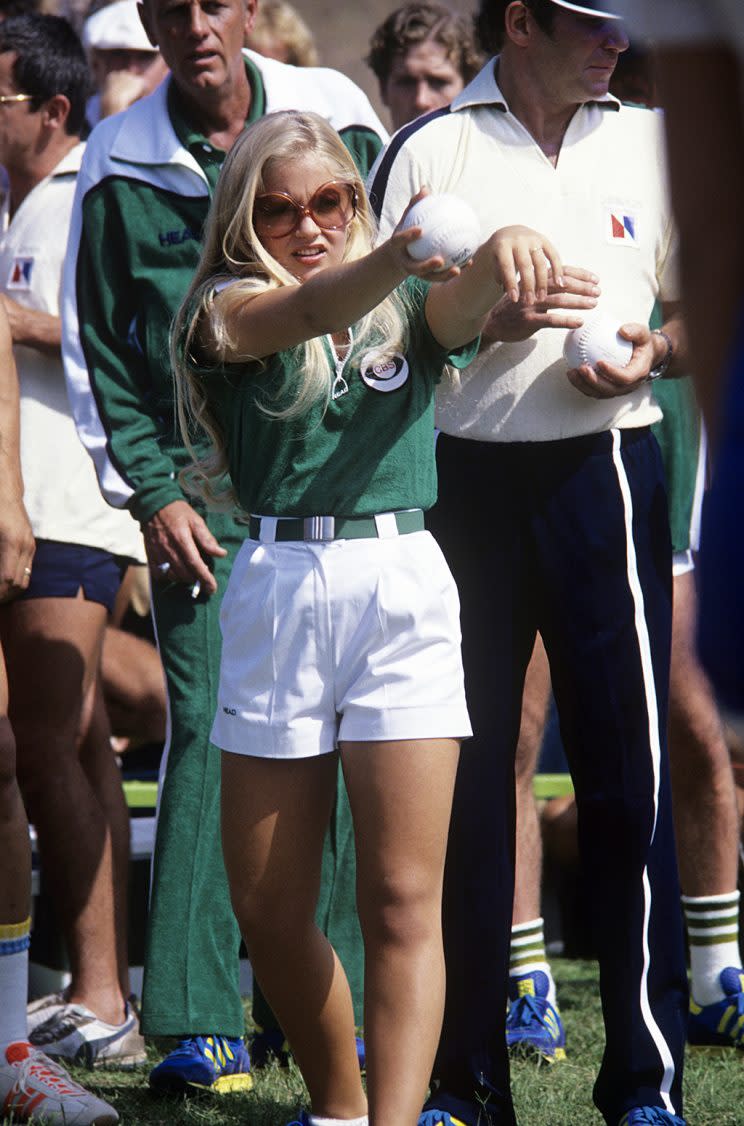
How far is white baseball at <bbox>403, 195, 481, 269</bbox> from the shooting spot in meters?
2.55

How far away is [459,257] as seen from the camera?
102 inches

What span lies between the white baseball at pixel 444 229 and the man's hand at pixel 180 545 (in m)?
1.36

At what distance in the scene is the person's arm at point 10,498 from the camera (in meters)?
3.55

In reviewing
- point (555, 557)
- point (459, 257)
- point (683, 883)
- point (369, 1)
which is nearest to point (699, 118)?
point (459, 257)

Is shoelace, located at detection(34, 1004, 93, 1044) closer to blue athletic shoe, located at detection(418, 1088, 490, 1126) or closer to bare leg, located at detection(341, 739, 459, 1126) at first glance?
blue athletic shoe, located at detection(418, 1088, 490, 1126)

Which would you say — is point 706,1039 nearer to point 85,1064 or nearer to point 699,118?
point 85,1064

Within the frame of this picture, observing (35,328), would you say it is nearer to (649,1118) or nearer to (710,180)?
(649,1118)

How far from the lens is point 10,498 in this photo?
141 inches

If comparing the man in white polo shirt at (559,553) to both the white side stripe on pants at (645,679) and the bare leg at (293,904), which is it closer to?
the white side stripe on pants at (645,679)

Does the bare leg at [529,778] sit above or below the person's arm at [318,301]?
below

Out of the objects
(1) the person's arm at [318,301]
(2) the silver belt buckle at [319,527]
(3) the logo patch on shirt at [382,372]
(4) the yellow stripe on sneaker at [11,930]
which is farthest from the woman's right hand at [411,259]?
(4) the yellow stripe on sneaker at [11,930]

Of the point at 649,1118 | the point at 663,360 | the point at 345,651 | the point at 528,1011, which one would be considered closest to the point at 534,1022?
the point at 528,1011

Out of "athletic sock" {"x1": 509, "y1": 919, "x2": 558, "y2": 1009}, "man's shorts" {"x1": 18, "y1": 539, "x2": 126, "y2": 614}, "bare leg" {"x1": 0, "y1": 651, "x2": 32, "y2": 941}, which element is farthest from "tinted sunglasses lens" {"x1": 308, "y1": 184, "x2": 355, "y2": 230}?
"athletic sock" {"x1": 509, "y1": 919, "x2": 558, "y2": 1009}

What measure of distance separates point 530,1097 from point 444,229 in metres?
1.95
